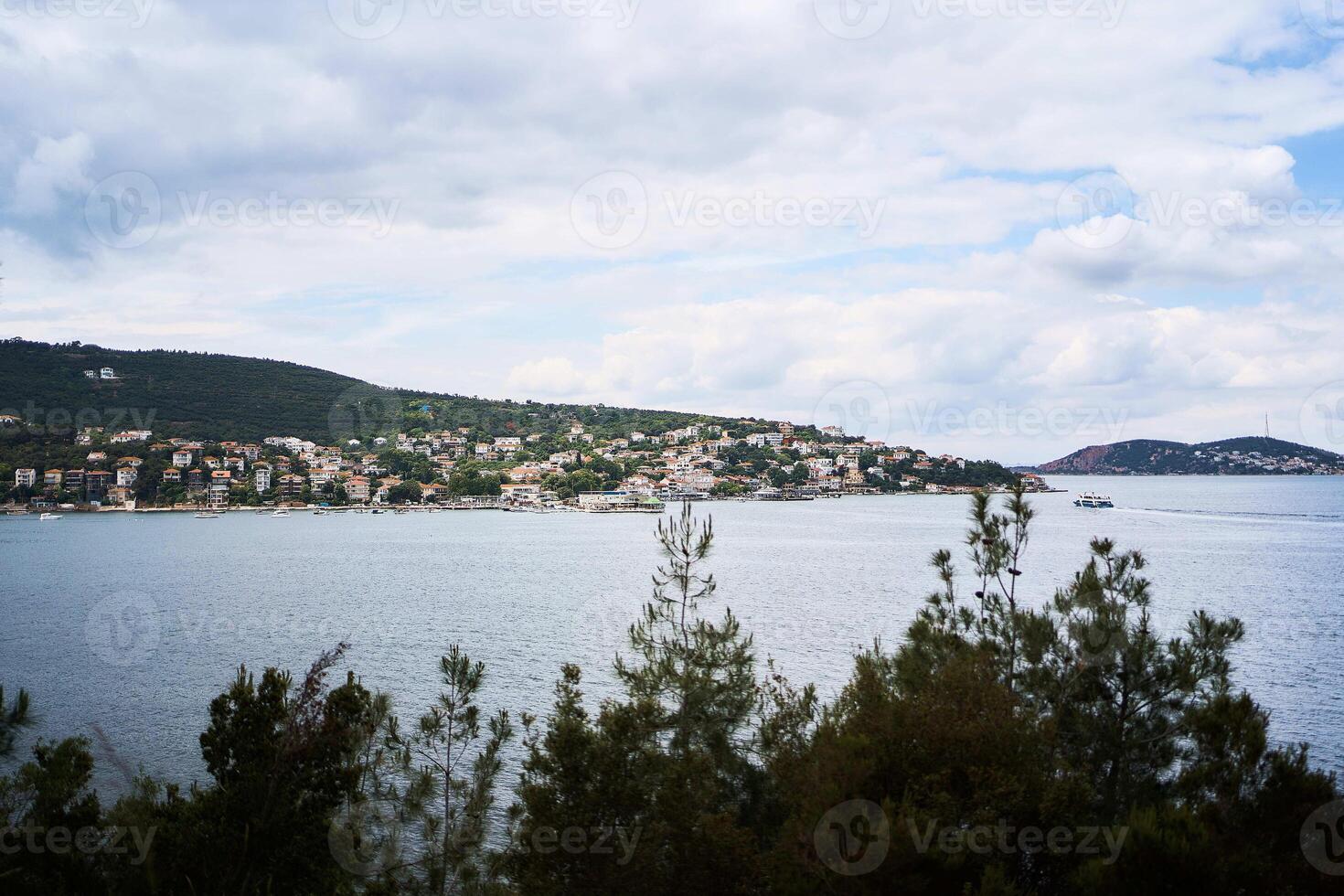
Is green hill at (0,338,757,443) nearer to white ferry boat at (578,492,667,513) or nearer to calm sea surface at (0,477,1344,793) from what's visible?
calm sea surface at (0,477,1344,793)

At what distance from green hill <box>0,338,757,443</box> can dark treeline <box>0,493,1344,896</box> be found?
343ft

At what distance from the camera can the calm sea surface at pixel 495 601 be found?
22.1m

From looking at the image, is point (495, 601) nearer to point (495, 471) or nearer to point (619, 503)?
point (619, 503)

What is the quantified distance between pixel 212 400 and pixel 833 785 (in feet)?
397

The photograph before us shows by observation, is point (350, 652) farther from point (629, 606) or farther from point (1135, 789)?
point (1135, 789)

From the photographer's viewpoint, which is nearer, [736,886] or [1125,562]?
[736,886]

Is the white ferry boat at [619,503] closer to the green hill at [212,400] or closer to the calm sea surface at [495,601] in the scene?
the calm sea surface at [495,601]

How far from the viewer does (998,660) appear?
9.98 m

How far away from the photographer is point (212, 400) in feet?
372

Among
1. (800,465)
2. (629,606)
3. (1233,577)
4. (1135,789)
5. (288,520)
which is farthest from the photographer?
(800,465)

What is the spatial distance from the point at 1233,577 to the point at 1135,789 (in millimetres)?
37958

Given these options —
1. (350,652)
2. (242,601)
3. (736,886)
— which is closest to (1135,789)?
(736,886)

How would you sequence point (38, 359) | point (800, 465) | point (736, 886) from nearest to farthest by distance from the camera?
point (736, 886) → point (38, 359) → point (800, 465)

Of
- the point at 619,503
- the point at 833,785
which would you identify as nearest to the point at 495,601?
the point at 833,785
